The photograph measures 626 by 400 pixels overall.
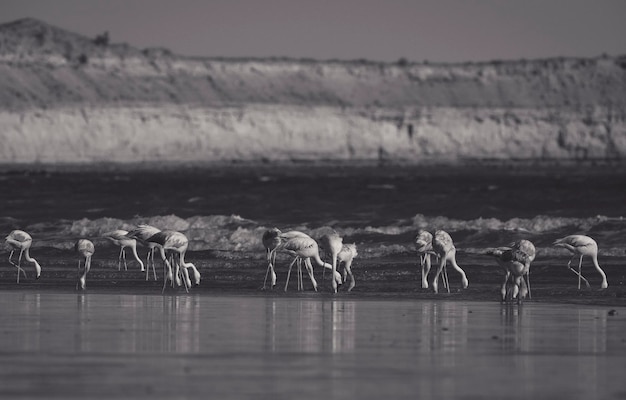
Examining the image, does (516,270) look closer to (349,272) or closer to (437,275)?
(437,275)

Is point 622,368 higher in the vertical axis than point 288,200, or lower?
lower

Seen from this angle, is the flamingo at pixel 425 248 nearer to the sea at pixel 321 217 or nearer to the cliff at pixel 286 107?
the sea at pixel 321 217

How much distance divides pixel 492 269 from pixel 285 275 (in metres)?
3.55

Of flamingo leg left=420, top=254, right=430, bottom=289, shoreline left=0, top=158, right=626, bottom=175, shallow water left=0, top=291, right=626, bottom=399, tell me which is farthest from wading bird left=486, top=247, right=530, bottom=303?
shoreline left=0, top=158, right=626, bottom=175

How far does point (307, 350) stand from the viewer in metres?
15.0

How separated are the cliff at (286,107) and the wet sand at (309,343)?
11266 cm

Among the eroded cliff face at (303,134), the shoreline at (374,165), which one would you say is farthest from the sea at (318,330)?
the eroded cliff face at (303,134)


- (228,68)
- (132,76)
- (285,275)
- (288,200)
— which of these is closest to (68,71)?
(132,76)

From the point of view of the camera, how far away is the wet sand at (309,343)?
41.7ft

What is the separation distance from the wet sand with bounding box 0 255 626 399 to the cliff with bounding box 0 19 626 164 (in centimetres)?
11266

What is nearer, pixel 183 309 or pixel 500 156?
pixel 183 309

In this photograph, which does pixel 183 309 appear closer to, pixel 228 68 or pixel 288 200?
pixel 288 200

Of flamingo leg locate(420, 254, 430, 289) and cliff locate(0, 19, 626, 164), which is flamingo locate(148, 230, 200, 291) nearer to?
flamingo leg locate(420, 254, 430, 289)

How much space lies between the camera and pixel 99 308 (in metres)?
19.5
